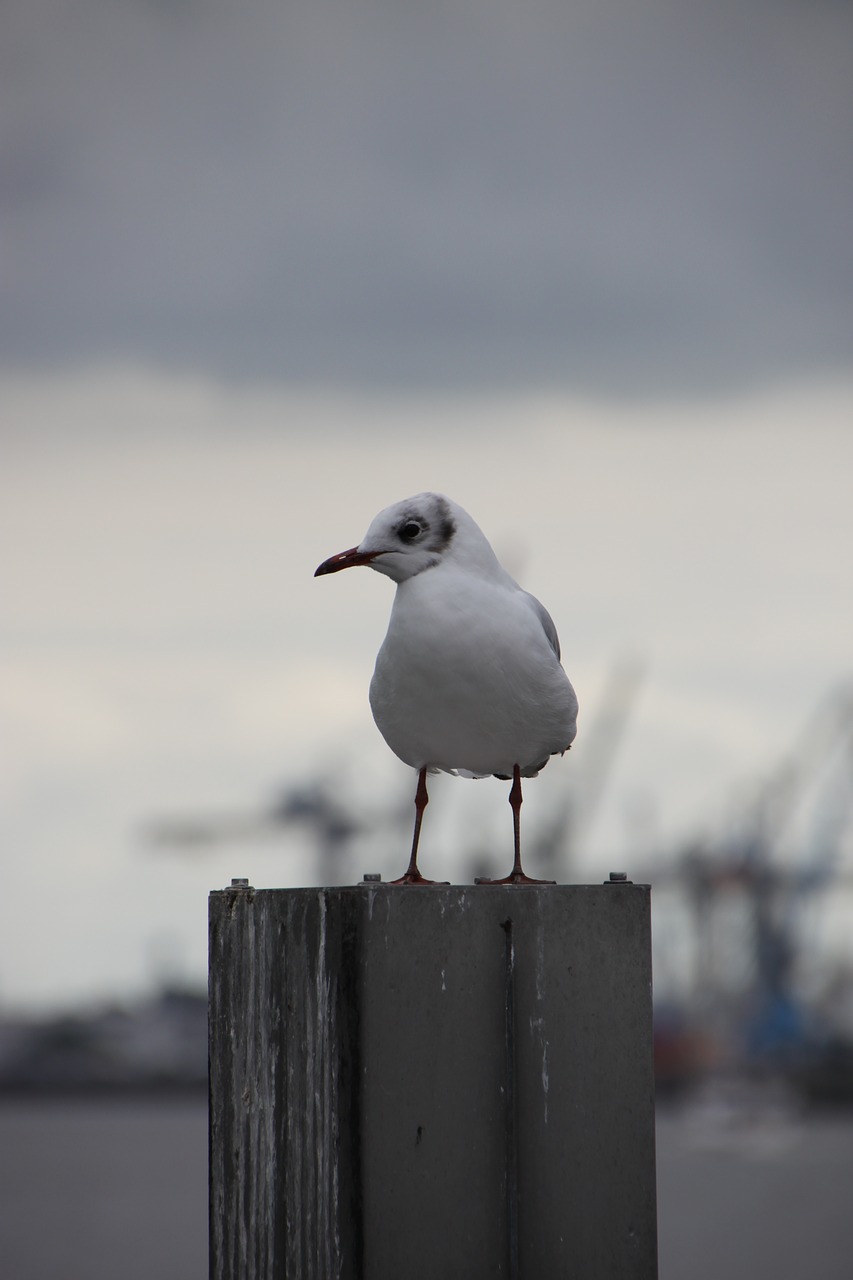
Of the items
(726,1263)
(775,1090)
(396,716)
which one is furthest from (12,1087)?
(396,716)

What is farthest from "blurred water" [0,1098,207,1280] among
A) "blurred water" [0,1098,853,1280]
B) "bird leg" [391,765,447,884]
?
"bird leg" [391,765,447,884]

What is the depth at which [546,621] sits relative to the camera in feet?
26.0

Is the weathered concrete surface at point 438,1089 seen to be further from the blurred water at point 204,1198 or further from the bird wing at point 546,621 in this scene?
the blurred water at point 204,1198

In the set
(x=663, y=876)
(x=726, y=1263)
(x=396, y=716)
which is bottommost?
(x=726, y=1263)

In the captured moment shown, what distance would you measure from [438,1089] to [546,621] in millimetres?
2294

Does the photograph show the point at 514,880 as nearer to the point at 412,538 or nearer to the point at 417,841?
the point at 417,841

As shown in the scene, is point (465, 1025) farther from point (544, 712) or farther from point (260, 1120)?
point (544, 712)

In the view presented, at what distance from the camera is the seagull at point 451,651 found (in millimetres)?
7277

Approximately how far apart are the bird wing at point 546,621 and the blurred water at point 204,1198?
5079 cm

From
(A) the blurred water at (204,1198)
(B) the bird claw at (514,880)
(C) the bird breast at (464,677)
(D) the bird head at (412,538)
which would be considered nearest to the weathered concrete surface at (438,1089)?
(B) the bird claw at (514,880)

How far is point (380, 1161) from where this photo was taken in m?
6.34

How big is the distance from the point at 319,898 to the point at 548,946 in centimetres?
83

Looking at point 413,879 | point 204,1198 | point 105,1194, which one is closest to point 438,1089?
point 413,879

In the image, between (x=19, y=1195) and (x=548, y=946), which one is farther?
(x=19, y=1195)
